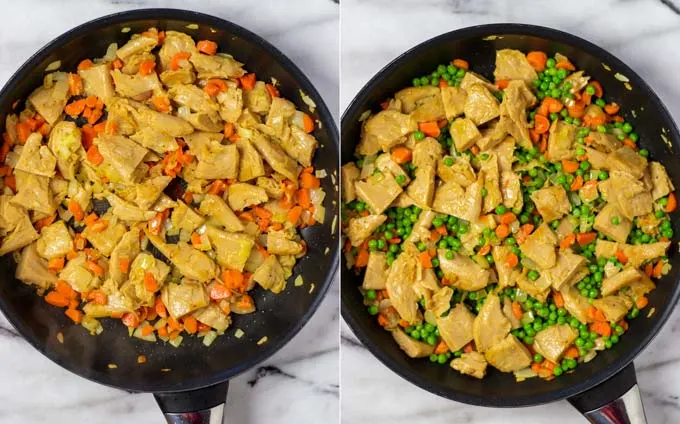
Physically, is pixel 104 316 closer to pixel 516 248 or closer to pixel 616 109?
pixel 516 248

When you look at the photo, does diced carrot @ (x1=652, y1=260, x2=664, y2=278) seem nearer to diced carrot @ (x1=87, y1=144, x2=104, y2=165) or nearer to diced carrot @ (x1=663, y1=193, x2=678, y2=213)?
diced carrot @ (x1=663, y1=193, x2=678, y2=213)

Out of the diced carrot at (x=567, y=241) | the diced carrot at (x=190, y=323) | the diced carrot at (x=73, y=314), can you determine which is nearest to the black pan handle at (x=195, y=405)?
the diced carrot at (x=190, y=323)

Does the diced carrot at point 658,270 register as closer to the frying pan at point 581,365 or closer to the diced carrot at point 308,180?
the frying pan at point 581,365

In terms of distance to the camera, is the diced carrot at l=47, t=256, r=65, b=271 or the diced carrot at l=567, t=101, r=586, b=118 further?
the diced carrot at l=567, t=101, r=586, b=118

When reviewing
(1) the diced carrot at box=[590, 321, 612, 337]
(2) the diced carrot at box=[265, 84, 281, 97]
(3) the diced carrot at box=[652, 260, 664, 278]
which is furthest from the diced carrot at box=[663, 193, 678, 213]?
(2) the diced carrot at box=[265, 84, 281, 97]

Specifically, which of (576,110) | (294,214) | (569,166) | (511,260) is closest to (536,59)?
(576,110)

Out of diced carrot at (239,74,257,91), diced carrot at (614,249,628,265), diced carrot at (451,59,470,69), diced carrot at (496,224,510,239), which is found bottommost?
diced carrot at (614,249,628,265)

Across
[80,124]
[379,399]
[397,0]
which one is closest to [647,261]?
[379,399]
